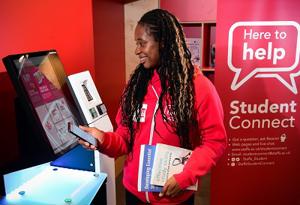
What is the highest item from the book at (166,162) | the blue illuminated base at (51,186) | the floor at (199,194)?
the book at (166,162)

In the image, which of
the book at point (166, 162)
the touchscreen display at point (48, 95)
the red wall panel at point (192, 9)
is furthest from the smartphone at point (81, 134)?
the red wall panel at point (192, 9)

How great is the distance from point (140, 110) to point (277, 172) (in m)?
1.27

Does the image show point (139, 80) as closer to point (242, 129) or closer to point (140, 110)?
point (140, 110)

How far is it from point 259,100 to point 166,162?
3.26 ft

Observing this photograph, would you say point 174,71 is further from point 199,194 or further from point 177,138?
point 199,194

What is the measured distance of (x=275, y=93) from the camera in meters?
2.14

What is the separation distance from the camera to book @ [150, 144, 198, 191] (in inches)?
55.7

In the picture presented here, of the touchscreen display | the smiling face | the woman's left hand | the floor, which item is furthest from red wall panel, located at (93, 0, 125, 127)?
the woman's left hand

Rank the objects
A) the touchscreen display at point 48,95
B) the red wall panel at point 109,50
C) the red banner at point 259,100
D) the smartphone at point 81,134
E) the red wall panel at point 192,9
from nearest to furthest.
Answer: the smartphone at point 81,134 → the touchscreen display at point 48,95 → the red banner at point 259,100 → the red wall panel at point 109,50 → the red wall panel at point 192,9

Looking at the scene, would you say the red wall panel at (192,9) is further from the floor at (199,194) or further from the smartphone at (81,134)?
the smartphone at (81,134)

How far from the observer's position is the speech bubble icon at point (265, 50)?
206 centimetres

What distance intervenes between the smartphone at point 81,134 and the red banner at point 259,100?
105 cm

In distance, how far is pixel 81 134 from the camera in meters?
1.27

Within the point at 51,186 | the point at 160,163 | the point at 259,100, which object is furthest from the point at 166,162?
the point at 259,100
